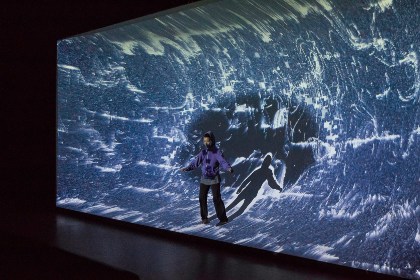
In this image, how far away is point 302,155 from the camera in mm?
4660

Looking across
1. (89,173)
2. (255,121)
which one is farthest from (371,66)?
(89,173)

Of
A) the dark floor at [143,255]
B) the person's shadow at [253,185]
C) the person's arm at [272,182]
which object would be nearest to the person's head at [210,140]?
the person's shadow at [253,185]

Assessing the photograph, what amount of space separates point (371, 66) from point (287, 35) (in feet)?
2.93

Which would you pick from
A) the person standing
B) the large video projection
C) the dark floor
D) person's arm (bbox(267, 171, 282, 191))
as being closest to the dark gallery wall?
the large video projection

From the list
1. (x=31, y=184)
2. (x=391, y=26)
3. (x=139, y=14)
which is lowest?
(x=31, y=184)

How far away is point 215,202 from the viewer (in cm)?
536

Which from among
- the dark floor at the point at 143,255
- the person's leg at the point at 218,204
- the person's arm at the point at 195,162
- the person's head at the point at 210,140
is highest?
the person's head at the point at 210,140

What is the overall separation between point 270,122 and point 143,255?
1.66 meters

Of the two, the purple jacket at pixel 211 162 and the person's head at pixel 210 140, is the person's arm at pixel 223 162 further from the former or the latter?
the person's head at pixel 210 140

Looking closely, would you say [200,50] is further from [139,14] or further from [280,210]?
[280,210]

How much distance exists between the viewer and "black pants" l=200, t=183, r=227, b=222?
531 centimetres

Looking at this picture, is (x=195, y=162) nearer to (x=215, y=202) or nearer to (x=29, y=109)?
(x=215, y=202)

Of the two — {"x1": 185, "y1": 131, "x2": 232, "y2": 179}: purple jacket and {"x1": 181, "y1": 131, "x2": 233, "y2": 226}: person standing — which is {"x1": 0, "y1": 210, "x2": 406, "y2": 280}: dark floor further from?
{"x1": 185, "y1": 131, "x2": 232, "y2": 179}: purple jacket

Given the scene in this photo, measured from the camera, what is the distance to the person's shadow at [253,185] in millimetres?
4914
